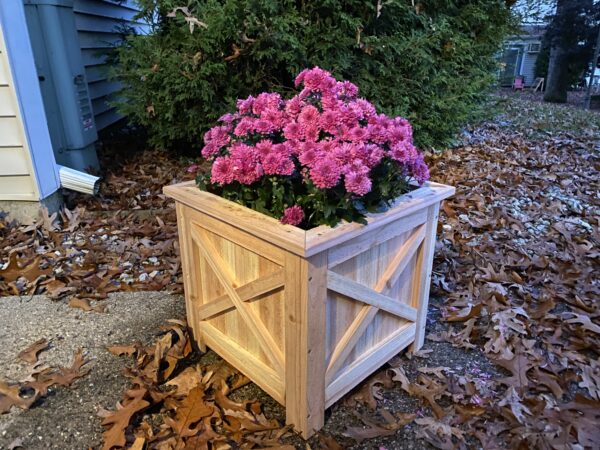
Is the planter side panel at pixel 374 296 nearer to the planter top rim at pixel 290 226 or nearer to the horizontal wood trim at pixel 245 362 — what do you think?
the planter top rim at pixel 290 226

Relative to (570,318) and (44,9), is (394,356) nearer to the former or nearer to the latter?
(570,318)

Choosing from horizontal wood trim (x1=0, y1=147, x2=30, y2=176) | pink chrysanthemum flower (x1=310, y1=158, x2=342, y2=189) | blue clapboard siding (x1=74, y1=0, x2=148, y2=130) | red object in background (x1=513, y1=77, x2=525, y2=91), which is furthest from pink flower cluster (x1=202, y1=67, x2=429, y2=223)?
red object in background (x1=513, y1=77, x2=525, y2=91)

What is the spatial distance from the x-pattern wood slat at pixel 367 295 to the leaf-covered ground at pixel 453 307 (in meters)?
0.31

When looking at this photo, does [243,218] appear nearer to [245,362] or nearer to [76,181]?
[245,362]

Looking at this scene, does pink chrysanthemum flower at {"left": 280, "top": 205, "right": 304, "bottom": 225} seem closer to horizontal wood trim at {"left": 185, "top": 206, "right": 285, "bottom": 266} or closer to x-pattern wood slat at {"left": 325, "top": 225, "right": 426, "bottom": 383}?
horizontal wood trim at {"left": 185, "top": 206, "right": 285, "bottom": 266}

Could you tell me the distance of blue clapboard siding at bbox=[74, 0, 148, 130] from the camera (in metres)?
4.66

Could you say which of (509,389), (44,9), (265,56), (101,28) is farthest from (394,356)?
(101,28)

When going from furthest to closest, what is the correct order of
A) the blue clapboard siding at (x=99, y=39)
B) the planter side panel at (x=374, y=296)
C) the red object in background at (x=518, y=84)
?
1. the red object in background at (x=518, y=84)
2. the blue clapboard siding at (x=99, y=39)
3. the planter side panel at (x=374, y=296)

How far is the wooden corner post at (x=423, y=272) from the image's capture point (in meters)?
2.04

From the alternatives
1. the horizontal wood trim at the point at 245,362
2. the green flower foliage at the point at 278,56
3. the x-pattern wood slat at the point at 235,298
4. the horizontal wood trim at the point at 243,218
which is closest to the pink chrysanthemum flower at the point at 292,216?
the horizontal wood trim at the point at 243,218

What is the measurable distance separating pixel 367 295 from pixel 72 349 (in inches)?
A: 56.5

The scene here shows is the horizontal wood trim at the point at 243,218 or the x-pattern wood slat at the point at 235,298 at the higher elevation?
the horizontal wood trim at the point at 243,218

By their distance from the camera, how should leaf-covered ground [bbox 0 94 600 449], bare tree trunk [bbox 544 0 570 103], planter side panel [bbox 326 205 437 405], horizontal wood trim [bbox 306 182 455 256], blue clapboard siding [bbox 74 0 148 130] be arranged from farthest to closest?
1. bare tree trunk [bbox 544 0 570 103]
2. blue clapboard siding [bbox 74 0 148 130]
3. leaf-covered ground [bbox 0 94 600 449]
4. planter side panel [bbox 326 205 437 405]
5. horizontal wood trim [bbox 306 182 455 256]

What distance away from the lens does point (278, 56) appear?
3732 millimetres
